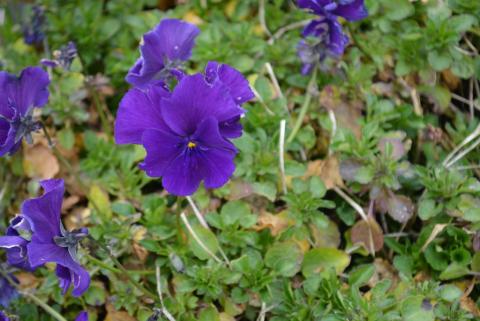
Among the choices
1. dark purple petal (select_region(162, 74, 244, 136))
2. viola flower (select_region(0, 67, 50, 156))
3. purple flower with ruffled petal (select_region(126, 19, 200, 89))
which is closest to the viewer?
dark purple petal (select_region(162, 74, 244, 136))

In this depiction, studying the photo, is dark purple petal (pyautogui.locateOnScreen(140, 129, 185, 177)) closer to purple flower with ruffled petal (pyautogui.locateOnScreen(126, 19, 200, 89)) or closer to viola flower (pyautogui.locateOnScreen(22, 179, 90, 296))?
viola flower (pyautogui.locateOnScreen(22, 179, 90, 296))

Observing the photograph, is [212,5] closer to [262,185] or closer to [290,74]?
[290,74]

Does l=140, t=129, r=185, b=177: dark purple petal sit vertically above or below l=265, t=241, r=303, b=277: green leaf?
above

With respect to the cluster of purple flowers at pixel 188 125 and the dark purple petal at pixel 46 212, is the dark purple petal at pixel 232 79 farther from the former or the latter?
the dark purple petal at pixel 46 212

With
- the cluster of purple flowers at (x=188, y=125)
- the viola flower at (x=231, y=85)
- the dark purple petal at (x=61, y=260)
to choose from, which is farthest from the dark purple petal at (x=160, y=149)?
the dark purple petal at (x=61, y=260)

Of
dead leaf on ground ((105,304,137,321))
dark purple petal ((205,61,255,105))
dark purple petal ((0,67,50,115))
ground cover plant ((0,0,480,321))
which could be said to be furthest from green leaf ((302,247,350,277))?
dark purple petal ((0,67,50,115))

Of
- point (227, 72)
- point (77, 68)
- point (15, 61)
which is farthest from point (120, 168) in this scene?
point (227, 72)

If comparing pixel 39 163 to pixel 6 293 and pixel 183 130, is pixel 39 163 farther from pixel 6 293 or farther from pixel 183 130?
pixel 183 130

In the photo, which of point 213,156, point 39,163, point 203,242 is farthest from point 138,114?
point 39,163
